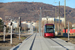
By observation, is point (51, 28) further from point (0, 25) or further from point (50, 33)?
point (0, 25)

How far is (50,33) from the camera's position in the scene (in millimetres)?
45281

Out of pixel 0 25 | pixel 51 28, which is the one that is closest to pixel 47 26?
pixel 51 28

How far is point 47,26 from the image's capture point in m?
45.3

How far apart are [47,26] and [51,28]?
1.11 metres

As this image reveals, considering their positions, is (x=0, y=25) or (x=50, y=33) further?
(x=0, y=25)

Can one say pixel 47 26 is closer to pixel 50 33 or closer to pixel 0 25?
→ pixel 50 33

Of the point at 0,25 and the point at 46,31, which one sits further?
the point at 0,25

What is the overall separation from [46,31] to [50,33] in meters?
1.06

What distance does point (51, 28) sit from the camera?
44.9 meters

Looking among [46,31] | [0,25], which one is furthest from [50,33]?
[0,25]

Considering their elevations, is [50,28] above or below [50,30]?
above

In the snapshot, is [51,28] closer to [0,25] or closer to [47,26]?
[47,26]

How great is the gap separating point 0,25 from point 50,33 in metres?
14.3
